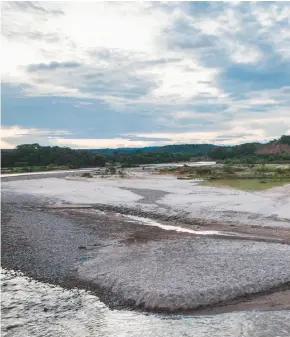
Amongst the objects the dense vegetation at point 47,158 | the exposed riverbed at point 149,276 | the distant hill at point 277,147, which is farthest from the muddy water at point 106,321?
the distant hill at point 277,147

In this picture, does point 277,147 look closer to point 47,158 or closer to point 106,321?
point 47,158

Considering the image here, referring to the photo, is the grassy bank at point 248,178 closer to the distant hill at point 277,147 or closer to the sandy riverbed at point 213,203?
the sandy riverbed at point 213,203

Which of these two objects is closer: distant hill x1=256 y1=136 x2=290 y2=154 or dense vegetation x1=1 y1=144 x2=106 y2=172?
dense vegetation x1=1 y1=144 x2=106 y2=172

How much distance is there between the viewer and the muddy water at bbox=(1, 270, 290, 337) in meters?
10.9

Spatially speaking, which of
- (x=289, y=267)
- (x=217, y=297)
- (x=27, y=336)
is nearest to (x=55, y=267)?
(x=27, y=336)

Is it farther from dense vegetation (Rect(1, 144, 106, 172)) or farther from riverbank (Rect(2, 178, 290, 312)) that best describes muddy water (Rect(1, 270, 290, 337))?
dense vegetation (Rect(1, 144, 106, 172))

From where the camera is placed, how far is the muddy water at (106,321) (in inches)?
430

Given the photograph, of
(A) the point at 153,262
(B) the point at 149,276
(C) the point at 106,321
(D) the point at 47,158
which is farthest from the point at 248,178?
(D) the point at 47,158

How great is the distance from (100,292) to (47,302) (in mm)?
1797

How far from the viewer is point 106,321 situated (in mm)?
11773

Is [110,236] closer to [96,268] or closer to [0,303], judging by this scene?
[96,268]

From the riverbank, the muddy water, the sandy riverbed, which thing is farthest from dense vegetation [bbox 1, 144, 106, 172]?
the muddy water

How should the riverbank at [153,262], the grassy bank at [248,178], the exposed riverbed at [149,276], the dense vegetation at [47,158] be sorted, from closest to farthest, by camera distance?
the exposed riverbed at [149,276], the riverbank at [153,262], the grassy bank at [248,178], the dense vegetation at [47,158]

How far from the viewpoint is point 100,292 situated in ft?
45.7
